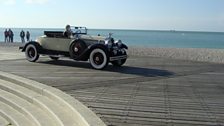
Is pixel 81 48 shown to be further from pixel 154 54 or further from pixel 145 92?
pixel 154 54

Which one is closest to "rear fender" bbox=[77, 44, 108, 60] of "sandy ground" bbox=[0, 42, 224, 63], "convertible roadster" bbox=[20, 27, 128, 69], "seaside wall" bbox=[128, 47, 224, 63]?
"convertible roadster" bbox=[20, 27, 128, 69]

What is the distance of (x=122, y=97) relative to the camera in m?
7.93

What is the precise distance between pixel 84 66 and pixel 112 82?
391 centimetres

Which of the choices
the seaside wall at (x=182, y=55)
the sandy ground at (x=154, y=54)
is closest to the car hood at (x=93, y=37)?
the sandy ground at (x=154, y=54)

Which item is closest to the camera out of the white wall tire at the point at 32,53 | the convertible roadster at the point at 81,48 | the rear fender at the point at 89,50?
the rear fender at the point at 89,50

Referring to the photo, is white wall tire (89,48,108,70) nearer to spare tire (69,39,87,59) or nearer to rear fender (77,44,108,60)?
rear fender (77,44,108,60)

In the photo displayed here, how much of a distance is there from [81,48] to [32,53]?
2.55m

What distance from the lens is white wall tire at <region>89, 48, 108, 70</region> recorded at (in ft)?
41.8

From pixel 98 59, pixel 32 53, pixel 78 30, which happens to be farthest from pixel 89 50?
pixel 32 53

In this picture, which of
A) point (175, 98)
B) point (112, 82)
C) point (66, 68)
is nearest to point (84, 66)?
point (66, 68)

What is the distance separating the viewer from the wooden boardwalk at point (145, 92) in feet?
20.8

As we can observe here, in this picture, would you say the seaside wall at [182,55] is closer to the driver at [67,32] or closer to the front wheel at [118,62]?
the front wheel at [118,62]

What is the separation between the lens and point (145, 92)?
8.62 metres

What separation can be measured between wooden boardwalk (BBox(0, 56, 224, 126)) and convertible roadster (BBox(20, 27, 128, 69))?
396 mm
